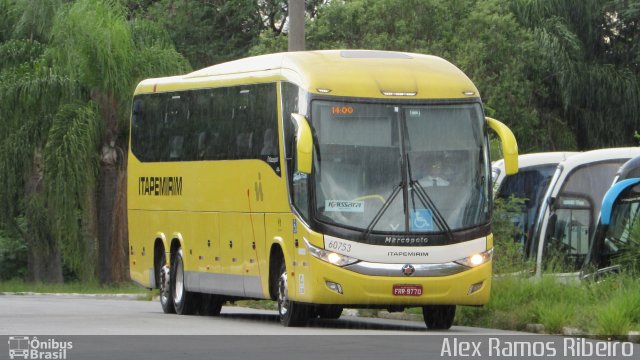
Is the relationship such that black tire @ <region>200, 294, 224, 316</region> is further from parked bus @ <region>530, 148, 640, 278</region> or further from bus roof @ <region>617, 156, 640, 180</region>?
bus roof @ <region>617, 156, 640, 180</region>

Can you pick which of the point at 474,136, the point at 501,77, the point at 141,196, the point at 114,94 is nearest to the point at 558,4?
the point at 501,77

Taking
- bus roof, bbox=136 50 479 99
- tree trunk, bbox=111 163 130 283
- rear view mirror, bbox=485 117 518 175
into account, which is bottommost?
tree trunk, bbox=111 163 130 283

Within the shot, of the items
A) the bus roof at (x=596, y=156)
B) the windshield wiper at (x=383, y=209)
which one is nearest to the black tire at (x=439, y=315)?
the windshield wiper at (x=383, y=209)

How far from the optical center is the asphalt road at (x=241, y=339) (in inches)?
583

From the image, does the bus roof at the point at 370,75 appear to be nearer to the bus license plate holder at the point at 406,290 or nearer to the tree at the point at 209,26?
the bus license plate holder at the point at 406,290

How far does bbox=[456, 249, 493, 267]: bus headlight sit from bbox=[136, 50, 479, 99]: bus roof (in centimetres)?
203

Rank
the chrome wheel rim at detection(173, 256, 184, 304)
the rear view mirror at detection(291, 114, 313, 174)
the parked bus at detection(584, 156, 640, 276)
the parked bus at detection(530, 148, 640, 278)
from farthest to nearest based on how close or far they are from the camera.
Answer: the parked bus at detection(530, 148, 640, 278), the chrome wheel rim at detection(173, 256, 184, 304), the parked bus at detection(584, 156, 640, 276), the rear view mirror at detection(291, 114, 313, 174)

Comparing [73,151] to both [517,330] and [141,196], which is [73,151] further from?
[517,330]

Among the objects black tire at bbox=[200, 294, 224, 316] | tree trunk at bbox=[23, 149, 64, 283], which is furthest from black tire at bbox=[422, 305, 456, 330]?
tree trunk at bbox=[23, 149, 64, 283]

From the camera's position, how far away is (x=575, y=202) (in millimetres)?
28219

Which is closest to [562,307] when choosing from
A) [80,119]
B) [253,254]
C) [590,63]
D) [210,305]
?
[253,254]

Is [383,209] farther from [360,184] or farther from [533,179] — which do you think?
[533,179]

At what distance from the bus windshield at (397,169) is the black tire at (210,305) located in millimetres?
5888

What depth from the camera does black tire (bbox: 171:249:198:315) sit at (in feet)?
80.5
